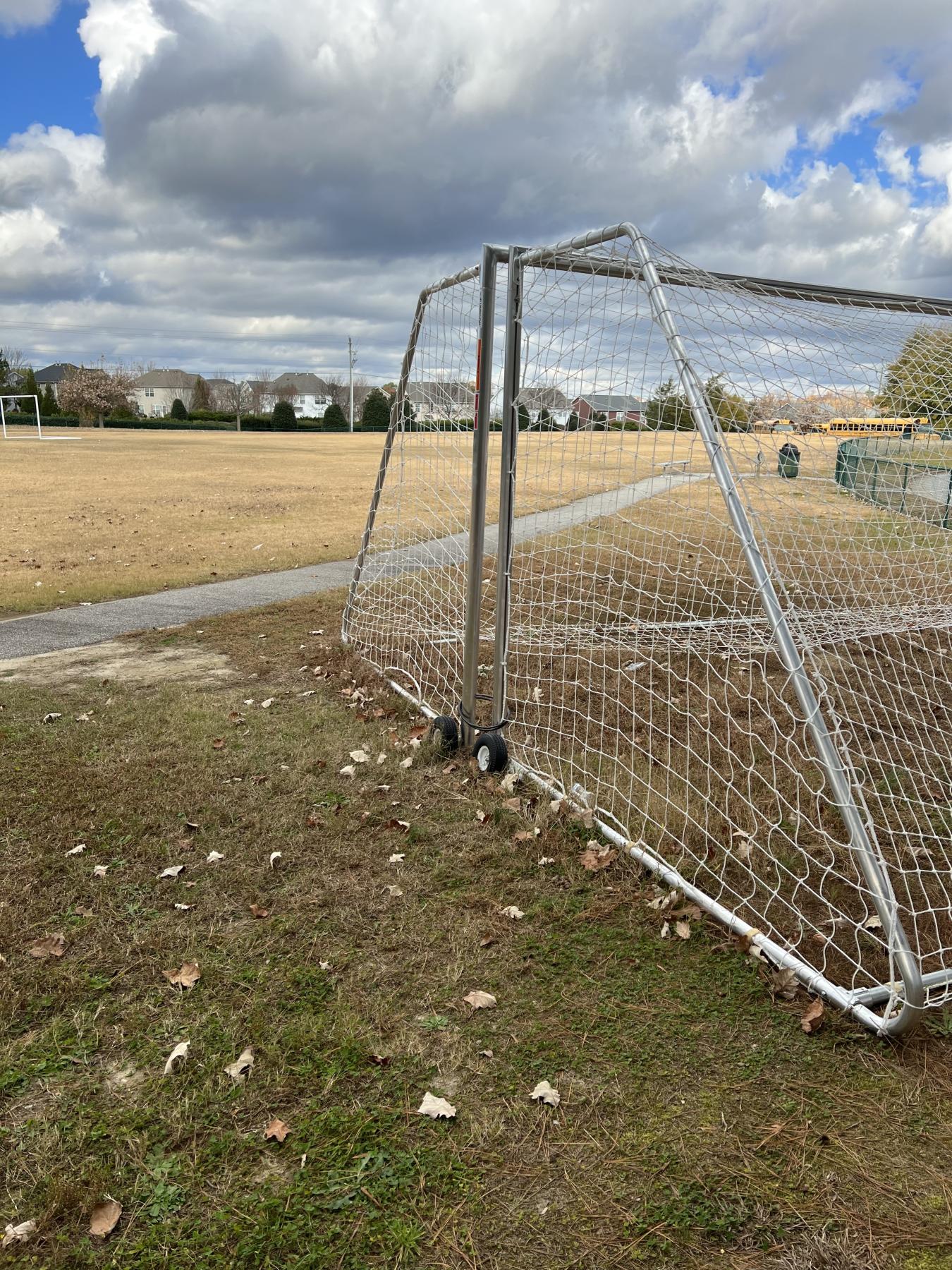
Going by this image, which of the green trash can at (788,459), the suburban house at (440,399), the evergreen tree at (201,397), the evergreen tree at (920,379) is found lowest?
the green trash can at (788,459)

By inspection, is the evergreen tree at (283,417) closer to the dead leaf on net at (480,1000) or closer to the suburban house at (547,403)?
the suburban house at (547,403)

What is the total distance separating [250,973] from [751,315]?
446 centimetres

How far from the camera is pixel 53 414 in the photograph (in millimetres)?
76500

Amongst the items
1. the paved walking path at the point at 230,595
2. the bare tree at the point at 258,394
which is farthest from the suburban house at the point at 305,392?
the paved walking path at the point at 230,595

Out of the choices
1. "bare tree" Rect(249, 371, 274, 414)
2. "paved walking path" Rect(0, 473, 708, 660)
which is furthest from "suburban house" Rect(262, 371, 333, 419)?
"paved walking path" Rect(0, 473, 708, 660)

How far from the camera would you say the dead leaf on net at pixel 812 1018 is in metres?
2.71

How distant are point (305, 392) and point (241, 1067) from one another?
136281 mm

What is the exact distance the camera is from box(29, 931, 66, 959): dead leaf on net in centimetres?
308

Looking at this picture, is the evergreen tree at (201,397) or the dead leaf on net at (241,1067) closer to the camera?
the dead leaf on net at (241,1067)

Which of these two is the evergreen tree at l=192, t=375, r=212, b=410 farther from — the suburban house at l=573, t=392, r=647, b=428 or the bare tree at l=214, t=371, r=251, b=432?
the suburban house at l=573, t=392, r=647, b=428

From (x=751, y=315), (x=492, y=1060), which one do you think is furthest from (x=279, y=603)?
(x=492, y=1060)

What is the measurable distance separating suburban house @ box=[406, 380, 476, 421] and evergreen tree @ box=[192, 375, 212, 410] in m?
98.3

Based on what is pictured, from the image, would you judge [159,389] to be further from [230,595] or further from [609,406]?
[609,406]

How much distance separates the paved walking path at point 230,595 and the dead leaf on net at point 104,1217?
4298mm
